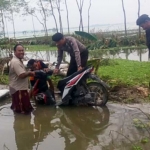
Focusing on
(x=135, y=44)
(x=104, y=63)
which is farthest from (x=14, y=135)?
(x=135, y=44)

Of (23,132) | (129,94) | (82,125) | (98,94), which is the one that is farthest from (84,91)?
(23,132)

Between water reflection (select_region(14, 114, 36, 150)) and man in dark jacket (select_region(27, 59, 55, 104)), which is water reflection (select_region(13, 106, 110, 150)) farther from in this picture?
man in dark jacket (select_region(27, 59, 55, 104))

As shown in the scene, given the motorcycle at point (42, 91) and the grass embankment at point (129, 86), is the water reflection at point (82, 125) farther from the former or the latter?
the grass embankment at point (129, 86)

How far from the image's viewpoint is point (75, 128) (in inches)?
180

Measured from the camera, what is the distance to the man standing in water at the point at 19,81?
16.9 ft

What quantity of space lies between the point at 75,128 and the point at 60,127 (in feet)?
0.95

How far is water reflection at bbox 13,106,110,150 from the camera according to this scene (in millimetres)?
3965

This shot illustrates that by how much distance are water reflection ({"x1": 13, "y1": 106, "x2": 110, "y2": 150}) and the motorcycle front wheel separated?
157mm

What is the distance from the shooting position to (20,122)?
5.04 metres

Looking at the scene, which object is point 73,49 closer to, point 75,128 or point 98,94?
point 98,94

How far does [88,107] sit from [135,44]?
17.8 metres

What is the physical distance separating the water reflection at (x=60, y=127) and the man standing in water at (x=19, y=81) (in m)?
0.22

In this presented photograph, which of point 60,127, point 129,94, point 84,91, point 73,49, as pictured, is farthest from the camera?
point 129,94

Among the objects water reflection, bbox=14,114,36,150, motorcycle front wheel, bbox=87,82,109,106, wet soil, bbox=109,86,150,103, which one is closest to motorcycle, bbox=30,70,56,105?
water reflection, bbox=14,114,36,150
